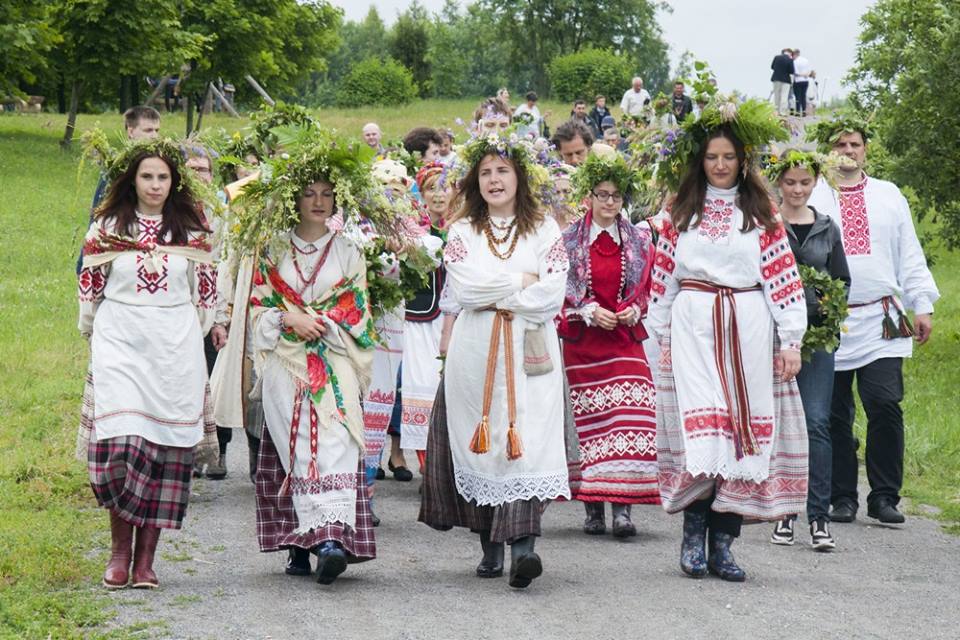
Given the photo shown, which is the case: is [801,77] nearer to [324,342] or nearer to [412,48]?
[324,342]

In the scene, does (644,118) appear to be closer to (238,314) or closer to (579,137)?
(579,137)

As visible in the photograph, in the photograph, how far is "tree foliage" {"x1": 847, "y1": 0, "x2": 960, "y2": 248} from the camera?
1523 cm

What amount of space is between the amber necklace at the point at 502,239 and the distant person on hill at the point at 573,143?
2650 millimetres

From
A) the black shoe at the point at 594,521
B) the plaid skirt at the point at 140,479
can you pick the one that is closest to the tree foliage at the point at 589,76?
the black shoe at the point at 594,521

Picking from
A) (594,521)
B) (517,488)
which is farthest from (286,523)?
(594,521)

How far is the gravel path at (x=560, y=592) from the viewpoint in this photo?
642cm

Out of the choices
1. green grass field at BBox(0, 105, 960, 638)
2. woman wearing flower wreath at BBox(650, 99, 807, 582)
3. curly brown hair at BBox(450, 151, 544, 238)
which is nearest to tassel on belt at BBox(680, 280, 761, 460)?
woman wearing flower wreath at BBox(650, 99, 807, 582)

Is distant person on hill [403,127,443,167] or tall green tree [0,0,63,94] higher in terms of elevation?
tall green tree [0,0,63,94]

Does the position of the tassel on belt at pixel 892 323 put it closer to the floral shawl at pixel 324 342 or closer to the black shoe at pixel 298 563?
the floral shawl at pixel 324 342

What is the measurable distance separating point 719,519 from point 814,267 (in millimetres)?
1620

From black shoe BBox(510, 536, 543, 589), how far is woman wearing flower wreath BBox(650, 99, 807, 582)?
830 millimetres

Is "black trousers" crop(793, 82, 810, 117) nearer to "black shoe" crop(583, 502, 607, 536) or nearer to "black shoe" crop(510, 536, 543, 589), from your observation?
"black shoe" crop(583, 502, 607, 536)

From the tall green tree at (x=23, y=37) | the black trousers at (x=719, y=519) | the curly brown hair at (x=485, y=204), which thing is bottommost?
the black trousers at (x=719, y=519)

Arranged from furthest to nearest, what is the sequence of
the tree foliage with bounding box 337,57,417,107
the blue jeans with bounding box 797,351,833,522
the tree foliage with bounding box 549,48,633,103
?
the tree foliage with bounding box 337,57,417,107, the tree foliage with bounding box 549,48,633,103, the blue jeans with bounding box 797,351,833,522
